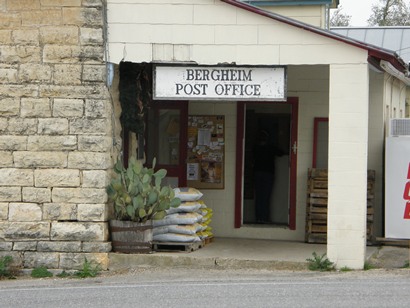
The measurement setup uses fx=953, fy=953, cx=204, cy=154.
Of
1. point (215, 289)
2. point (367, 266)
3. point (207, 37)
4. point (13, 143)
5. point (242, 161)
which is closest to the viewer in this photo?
point (215, 289)

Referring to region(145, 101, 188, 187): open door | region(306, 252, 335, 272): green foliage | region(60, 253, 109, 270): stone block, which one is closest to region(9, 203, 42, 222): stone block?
region(60, 253, 109, 270): stone block

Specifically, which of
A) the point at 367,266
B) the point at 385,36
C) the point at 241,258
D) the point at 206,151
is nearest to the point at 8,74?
the point at 206,151

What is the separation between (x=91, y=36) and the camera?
13.5m

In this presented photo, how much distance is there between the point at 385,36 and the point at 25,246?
14.5 metres

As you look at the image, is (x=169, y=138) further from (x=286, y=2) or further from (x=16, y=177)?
(x=286, y=2)

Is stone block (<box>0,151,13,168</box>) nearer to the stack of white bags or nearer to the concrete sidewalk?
the concrete sidewalk

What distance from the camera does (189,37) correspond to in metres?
13.5

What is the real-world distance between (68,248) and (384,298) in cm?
493

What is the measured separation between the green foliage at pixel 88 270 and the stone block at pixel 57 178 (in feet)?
3.70

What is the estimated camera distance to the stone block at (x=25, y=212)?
44.3ft

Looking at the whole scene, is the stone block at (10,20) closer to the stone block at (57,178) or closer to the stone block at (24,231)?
the stone block at (57,178)

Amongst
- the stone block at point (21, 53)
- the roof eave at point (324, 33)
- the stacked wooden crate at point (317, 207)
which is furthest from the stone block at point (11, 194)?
the stacked wooden crate at point (317, 207)

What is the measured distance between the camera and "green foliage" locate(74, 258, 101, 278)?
13297 mm

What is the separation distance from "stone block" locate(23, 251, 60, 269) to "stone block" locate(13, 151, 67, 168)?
125 cm
